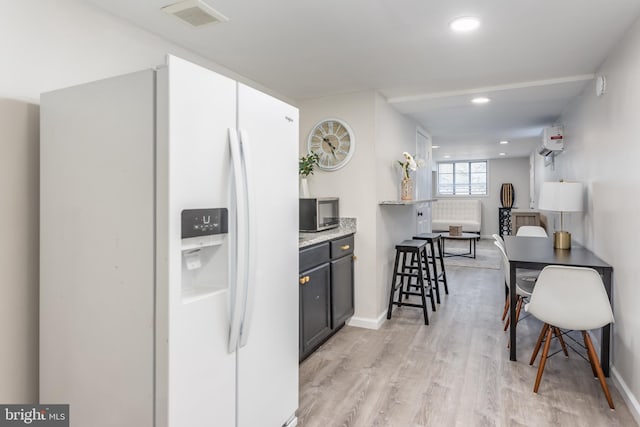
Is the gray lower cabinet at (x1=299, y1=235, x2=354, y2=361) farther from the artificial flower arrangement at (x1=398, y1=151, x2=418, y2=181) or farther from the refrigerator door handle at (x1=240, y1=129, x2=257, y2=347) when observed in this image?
the refrigerator door handle at (x1=240, y1=129, x2=257, y2=347)

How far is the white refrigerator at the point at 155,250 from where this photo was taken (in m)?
1.32

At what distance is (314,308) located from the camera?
2.97m

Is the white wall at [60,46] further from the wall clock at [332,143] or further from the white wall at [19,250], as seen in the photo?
the wall clock at [332,143]

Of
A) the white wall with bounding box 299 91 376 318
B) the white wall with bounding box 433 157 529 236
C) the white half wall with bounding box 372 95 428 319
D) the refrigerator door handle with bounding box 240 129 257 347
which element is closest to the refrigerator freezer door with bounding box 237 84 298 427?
the refrigerator door handle with bounding box 240 129 257 347

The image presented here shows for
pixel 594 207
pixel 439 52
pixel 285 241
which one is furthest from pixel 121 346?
pixel 594 207

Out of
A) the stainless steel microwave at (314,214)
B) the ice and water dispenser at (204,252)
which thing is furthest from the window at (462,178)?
the ice and water dispenser at (204,252)

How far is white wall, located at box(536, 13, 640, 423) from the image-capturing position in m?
2.21

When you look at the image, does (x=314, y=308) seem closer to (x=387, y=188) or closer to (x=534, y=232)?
(x=387, y=188)

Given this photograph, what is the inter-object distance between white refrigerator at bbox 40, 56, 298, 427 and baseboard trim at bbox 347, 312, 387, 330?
2058mm

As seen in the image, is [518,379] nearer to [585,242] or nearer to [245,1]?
[585,242]

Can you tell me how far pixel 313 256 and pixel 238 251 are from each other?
1.42 meters

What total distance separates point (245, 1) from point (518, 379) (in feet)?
9.49

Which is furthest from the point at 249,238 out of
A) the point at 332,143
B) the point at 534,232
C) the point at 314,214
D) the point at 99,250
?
the point at 534,232

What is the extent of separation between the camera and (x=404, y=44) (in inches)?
99.3
